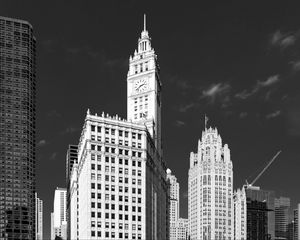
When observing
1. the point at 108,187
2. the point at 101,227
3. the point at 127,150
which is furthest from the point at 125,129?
the point at 101,227

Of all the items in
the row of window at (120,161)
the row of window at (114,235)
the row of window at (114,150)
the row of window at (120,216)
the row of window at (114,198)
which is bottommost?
the row of window at (114,235)

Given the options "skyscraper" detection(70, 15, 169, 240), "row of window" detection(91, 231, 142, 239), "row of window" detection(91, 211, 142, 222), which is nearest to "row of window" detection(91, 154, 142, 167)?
"skyscraper" detection(70, 15, 169, 240)

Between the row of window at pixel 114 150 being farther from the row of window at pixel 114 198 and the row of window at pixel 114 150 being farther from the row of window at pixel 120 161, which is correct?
the row of window at pixel 114 198

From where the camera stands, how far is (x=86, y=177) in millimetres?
186500

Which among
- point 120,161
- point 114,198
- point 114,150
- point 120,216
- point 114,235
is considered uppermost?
point 114,150

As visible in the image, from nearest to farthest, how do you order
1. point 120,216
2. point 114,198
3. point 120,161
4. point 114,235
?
point 114,235 → point 120,216 → point 114,198 → point 120,161

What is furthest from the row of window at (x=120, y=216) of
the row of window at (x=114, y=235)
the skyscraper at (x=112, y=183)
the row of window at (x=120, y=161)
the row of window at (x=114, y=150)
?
the row of window at (x=114, y=150)

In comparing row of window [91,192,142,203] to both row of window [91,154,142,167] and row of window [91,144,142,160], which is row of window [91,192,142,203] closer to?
row of window [91,154,142,167]

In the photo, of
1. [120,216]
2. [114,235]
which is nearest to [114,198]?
[120,216]

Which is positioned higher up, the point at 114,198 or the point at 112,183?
the point at 112,183

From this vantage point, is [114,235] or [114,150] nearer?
[114,235]

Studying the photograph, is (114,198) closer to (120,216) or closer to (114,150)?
(120,216)

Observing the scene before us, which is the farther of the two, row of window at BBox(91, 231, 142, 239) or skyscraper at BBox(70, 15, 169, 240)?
skyscraper at BBox(70, 15, 169, 240)

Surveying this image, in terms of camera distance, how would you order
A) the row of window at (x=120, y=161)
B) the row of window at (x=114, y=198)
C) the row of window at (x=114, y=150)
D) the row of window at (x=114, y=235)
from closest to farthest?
the row of window at (x=114, y=235) < the row of window at (x=114, y=198) < the row of window at (x=120, y=161) < the row of window at (x=114, y=150)
